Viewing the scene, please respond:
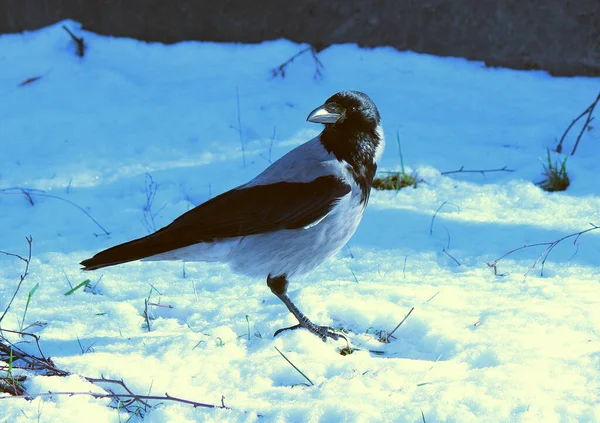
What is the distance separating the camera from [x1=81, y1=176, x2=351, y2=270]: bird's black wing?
3.10m

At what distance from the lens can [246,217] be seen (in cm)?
317

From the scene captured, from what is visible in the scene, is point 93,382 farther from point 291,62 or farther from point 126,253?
point 291,62

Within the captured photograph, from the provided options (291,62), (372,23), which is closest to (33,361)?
(291,62)

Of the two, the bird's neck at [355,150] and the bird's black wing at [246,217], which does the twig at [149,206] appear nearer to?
the bird's black wing at [246,217]

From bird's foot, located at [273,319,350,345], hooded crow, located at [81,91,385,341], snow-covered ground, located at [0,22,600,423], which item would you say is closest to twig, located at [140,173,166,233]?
snow-covered ground, located at [0,22,600,423]

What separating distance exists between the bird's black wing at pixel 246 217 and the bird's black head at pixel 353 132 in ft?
0.54

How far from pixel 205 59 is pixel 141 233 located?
2.75 metres

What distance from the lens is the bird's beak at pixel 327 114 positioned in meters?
3.21

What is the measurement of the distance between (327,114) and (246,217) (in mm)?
553

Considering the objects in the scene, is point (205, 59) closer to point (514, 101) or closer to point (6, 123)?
point (6, 123)

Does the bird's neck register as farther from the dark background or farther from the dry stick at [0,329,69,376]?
the dark background

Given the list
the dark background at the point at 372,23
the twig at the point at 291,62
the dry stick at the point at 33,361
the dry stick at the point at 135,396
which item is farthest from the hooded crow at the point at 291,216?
the dark background at the point at 372,23

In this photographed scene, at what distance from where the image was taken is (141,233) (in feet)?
14.4

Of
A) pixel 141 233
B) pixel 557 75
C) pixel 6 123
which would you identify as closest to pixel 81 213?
pixel 141 233
